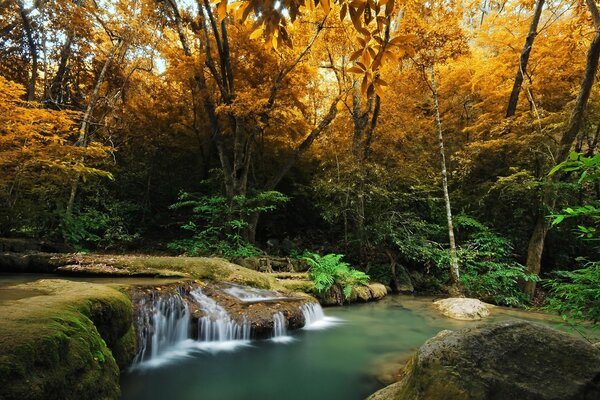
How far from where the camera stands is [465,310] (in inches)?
325

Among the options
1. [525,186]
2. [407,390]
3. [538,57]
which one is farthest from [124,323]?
[538,57]

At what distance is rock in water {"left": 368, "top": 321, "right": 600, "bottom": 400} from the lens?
2406 mm

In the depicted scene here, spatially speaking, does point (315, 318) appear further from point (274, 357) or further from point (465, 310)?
point (465, 310)

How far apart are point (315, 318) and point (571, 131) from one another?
8572 millimetres

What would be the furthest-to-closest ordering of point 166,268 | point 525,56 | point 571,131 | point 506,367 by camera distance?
point 525,56
point 571,131
point 166,268
point 506,367

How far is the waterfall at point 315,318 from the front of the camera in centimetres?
728

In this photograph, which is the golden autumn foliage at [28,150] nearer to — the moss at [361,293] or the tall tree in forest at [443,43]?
the moss at [361,293]

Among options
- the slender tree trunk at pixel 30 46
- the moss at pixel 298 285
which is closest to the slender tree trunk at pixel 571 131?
the moss at pixel 298 285

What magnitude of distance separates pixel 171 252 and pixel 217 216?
2.89 metres

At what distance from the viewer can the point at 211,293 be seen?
6.75 metres

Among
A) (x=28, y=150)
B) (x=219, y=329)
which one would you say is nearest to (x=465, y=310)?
(x=219, y=329)

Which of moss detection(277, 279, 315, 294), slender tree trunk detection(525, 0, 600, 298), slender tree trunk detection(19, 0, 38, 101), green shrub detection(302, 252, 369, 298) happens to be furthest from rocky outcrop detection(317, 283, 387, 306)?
slender tree trunk detection(19, 0, 38, 101)

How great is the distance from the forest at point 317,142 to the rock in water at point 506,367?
766cm

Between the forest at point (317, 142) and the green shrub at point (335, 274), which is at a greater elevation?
the forest at point (317, 142)
